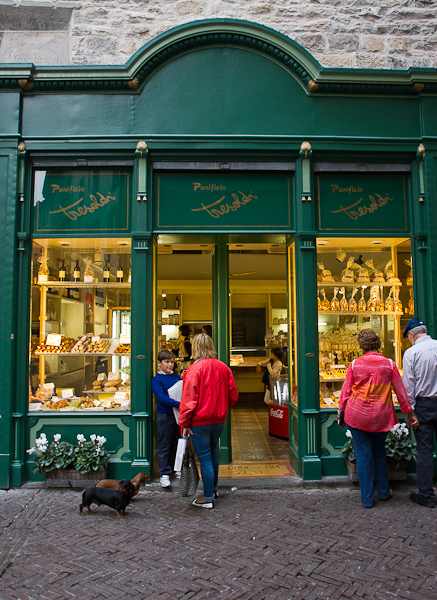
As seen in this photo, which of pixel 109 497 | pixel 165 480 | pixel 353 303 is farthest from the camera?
pixel 353 303

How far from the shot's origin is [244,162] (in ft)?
18.2

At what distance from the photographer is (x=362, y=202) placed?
18.6 feet

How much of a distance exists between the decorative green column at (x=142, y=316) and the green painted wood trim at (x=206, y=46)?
99 cm

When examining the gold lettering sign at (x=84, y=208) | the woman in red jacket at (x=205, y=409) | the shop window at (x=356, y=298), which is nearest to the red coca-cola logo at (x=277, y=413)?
the shop window at (x=356, y=298)

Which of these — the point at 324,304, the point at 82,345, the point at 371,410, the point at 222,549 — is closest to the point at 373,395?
the point at 371,410

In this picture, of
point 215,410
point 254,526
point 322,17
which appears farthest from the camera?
point 322,17

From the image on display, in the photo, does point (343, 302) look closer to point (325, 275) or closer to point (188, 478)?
point (325, 275)

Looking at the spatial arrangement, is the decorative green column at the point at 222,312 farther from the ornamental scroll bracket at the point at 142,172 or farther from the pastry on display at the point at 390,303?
the pastry on display at the point at 390,303

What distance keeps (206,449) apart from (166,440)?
3.19 ft

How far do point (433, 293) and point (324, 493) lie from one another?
9.58ft

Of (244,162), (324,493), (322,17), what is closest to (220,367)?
(324,493)

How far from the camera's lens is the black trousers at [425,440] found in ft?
14.9

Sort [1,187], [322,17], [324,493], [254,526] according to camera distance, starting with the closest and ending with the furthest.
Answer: [254,526], [324,493], [1,187], [322,17]

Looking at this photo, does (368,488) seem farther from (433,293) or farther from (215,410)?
(433,293)
